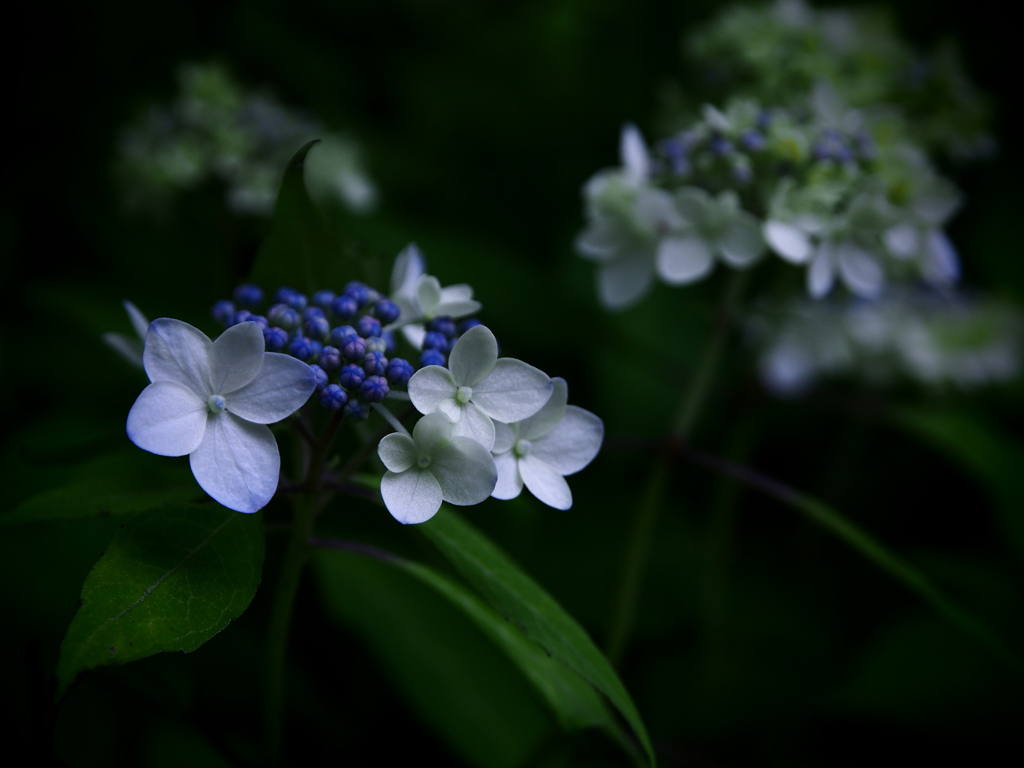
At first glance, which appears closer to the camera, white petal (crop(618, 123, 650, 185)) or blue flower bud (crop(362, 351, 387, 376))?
blue flower bud (crop(362, 351, 387, 376))

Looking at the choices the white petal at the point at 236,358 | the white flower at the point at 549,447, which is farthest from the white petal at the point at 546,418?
the white petal at the point at 236,358

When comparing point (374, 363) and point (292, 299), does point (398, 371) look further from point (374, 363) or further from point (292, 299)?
point (292, 299)

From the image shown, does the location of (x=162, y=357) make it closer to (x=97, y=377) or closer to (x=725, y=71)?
(x=97, y=377)

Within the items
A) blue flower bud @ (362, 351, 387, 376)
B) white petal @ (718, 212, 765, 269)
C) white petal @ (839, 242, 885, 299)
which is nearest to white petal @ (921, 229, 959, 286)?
white petal @ (839, 242, 885, 299)

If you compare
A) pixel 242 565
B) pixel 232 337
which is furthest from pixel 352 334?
pixel 242 565

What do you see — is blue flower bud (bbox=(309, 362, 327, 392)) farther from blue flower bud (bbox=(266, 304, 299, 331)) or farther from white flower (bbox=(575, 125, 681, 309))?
white flower (bbox=(575, 125, 681, 309))

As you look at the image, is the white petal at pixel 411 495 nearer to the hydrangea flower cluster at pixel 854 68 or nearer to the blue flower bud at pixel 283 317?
the blue flower bud at pixel 283 317

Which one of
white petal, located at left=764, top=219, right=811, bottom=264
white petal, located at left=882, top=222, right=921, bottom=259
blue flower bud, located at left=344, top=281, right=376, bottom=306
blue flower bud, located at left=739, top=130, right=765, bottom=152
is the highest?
blue flower bud, located at left=739, top=130, right=765, bottom=152
